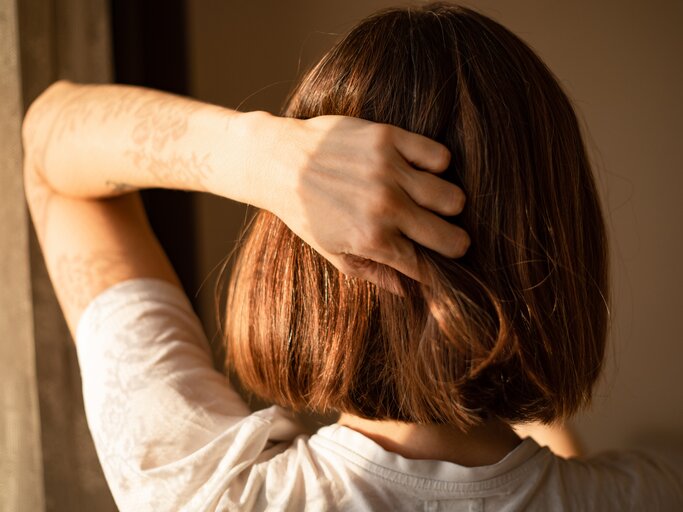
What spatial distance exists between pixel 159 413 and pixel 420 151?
437 mm

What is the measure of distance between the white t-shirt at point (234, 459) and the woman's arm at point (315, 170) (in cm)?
20

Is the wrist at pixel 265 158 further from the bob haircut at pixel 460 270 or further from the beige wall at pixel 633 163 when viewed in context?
the beige wall at pixel 633 163

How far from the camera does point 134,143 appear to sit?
2.66 ft

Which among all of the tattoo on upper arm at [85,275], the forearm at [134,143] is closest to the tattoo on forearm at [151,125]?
the forearm at [134,143]

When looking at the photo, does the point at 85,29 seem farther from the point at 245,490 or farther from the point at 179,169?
the point at 245,490

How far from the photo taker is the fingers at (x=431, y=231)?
57 cm

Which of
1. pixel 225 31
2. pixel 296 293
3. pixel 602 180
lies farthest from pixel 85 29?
pixel 602 180

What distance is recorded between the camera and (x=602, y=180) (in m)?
1.57

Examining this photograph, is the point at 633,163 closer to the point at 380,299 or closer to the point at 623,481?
the point at 623,481

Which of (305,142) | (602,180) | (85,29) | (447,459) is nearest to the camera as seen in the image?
(305,142)

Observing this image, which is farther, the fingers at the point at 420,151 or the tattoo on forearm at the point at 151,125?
the tattoo on forearm at the point at 151,125

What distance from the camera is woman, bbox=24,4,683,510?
606mm

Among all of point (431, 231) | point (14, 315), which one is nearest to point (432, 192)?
point (431, 231)

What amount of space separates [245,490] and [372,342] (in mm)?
214
